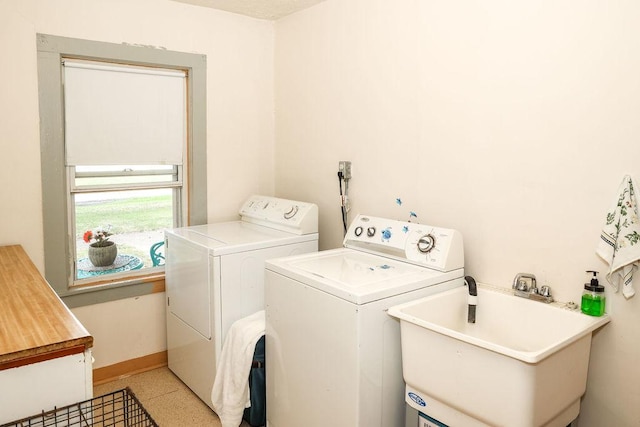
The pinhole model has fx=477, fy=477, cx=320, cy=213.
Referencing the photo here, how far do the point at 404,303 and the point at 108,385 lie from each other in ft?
6.88

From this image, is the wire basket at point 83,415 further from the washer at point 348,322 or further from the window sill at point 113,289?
the window sill at point 113,289

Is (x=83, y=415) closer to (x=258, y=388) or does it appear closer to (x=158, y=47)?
(x=258, y=388)

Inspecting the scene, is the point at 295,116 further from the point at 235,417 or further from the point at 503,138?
the point at 235,417

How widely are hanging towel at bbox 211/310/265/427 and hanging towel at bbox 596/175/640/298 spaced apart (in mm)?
1623

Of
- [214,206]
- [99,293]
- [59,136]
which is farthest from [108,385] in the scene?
[59,136]

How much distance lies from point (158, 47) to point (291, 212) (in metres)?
1.35

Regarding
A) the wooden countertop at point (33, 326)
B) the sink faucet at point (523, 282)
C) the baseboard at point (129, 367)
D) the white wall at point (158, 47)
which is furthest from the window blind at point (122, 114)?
the sink faucet at point (523, 282)

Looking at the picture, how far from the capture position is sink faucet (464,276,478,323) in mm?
→ 2078

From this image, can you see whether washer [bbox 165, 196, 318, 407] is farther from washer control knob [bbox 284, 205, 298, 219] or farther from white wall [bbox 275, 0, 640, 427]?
white wall [bbox 275, 0, 640, 427]

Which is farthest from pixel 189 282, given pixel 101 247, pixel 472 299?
pixel 472 299

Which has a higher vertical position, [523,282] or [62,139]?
[62,139]

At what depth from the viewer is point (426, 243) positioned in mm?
2320

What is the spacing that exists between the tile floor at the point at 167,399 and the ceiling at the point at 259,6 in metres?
2.46

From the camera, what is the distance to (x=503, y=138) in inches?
85.2
